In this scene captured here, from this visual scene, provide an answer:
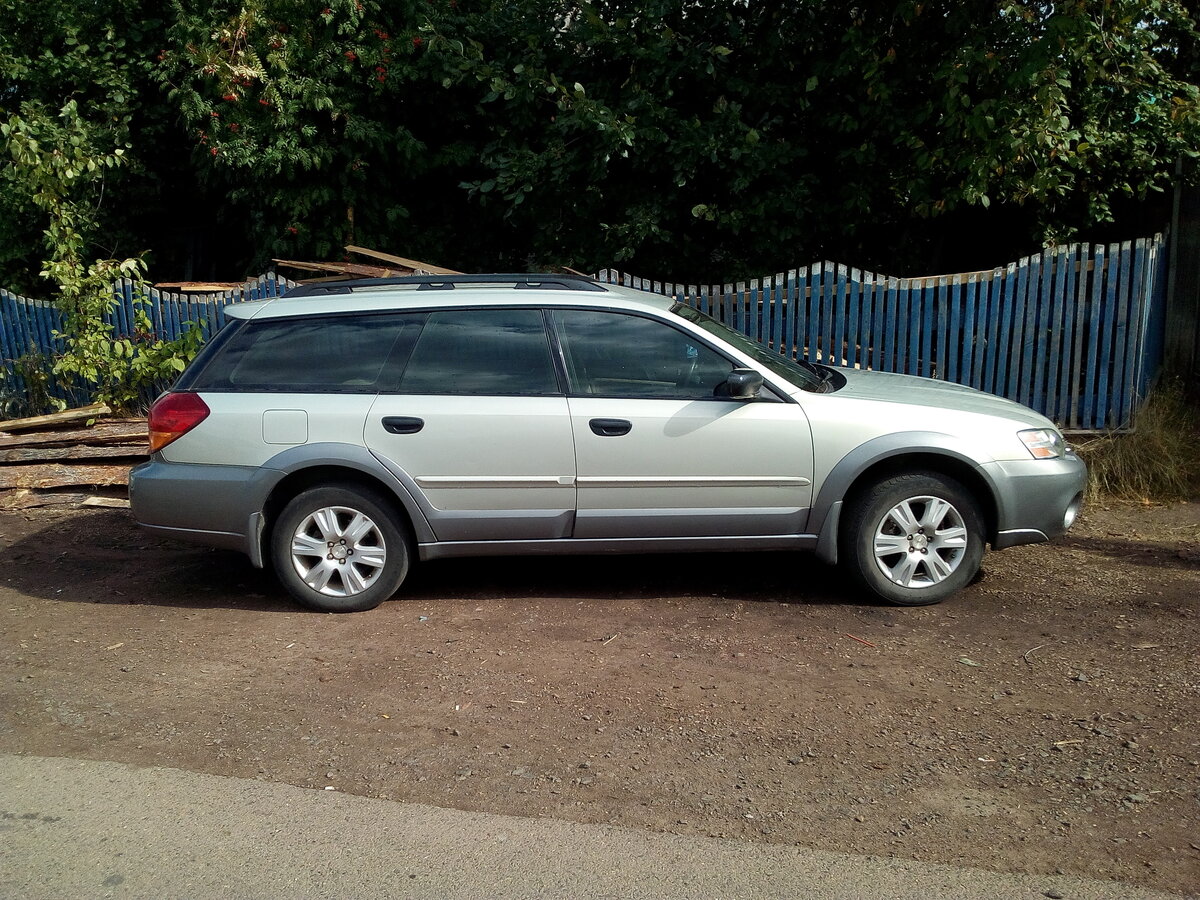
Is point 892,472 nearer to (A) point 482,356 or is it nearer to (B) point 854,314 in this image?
(A) point 482,356

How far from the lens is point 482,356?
19.2 ft

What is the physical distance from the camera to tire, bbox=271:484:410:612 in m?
5.77

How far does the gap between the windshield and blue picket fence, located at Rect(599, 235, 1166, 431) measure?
2.66m

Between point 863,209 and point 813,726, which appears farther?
point 863,209

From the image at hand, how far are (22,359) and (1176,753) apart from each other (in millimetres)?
10257

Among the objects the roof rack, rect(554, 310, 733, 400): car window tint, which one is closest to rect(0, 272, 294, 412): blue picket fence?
the roof rack

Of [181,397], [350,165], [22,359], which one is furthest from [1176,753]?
[22,359]

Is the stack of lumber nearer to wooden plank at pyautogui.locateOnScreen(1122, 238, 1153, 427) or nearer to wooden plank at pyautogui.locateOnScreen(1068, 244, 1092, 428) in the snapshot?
wooden plank at pyautogui.locateOnScreen(1068, 244, 1092, 428)

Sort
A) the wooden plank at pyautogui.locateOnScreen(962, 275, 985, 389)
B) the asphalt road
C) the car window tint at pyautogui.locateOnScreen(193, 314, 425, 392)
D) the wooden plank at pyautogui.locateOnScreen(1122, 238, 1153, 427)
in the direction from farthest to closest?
the wooden plank at pyautogui.locateOnScreen(962, 275, 985, 389) < the wooden plank at pyautogui.locateOnScreen(1122, 238, 1153, 427) < the car window tint at pyautogui.locateOnScreen(193, 314, 425, 392) < the asphalt road

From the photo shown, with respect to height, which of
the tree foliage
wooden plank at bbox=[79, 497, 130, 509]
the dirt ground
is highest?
the tree foliage

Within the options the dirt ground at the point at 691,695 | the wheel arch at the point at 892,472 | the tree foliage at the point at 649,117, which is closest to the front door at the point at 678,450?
the wheel arch at the point at 892,472

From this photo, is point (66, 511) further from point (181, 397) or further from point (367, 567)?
point (367, 567)

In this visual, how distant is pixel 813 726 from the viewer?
14.3ft

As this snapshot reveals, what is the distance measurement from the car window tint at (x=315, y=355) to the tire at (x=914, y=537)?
2.58 meters
